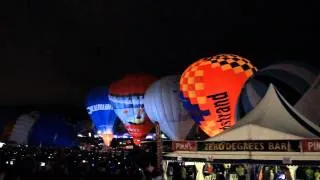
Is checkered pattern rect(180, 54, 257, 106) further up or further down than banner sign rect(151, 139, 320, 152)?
further up

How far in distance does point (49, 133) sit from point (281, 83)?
1361 inches

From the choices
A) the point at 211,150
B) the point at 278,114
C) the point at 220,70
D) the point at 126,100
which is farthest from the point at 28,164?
the point at 126,100

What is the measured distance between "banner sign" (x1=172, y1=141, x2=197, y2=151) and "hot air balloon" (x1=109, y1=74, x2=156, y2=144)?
17.2 metres

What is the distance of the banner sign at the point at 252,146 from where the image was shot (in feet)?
32.4

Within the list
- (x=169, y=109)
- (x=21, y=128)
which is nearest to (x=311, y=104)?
(x=169, y=109)

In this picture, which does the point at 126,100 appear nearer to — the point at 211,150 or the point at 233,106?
the point at 233,106

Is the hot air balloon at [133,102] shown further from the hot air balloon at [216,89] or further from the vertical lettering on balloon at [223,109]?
the vertical lettering on balloon at [223,109]

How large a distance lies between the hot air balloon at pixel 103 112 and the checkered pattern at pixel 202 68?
16792 millimetres

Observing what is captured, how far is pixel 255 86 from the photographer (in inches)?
633

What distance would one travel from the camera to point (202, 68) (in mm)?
18562

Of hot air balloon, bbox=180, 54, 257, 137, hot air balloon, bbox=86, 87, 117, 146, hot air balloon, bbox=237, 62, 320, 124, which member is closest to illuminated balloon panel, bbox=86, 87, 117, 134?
hot air balloon, bbox=86, 87, 117, 146

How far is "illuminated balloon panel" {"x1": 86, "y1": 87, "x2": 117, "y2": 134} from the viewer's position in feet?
116

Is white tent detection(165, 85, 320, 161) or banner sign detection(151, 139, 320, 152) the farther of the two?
white tent detection(165, 85, 320, 161)

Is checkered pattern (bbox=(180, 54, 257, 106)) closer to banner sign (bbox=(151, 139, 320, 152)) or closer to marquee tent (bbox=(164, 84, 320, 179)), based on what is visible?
marquee tent (bbox=(164, 84, 320, 179))
